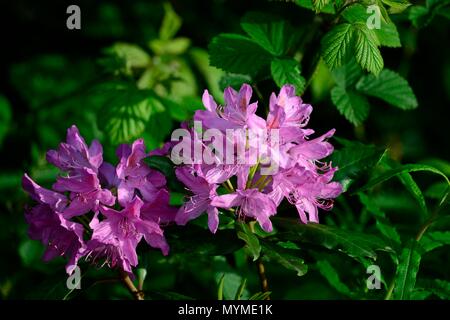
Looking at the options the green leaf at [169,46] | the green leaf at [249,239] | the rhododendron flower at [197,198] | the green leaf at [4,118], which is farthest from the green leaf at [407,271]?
the green leaf at [4,118]

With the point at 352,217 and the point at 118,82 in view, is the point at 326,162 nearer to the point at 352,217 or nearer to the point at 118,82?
the point at 352,217

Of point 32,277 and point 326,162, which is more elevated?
point 326,162

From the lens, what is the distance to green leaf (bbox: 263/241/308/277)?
1.88m

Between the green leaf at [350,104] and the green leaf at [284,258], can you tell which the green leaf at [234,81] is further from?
the green leaf at [284,258]

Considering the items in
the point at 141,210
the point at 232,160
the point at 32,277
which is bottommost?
the point at 32,277

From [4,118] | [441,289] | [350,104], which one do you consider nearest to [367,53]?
[350,104]

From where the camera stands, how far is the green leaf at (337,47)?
6.64 ft

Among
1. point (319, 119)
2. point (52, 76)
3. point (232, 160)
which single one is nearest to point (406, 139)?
point (319, 119)

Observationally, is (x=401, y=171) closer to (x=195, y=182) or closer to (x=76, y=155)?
(x=195, y=182)

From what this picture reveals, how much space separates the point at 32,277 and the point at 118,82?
935 mm

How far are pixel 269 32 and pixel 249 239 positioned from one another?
2.53ft

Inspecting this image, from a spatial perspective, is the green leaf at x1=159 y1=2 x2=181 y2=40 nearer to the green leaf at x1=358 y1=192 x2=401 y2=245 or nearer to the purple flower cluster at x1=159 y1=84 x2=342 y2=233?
the green leaf at x1=358 y1=192 x2=401 y2=245

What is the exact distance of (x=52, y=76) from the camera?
4113mm

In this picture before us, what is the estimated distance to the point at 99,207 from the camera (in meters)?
1.90
